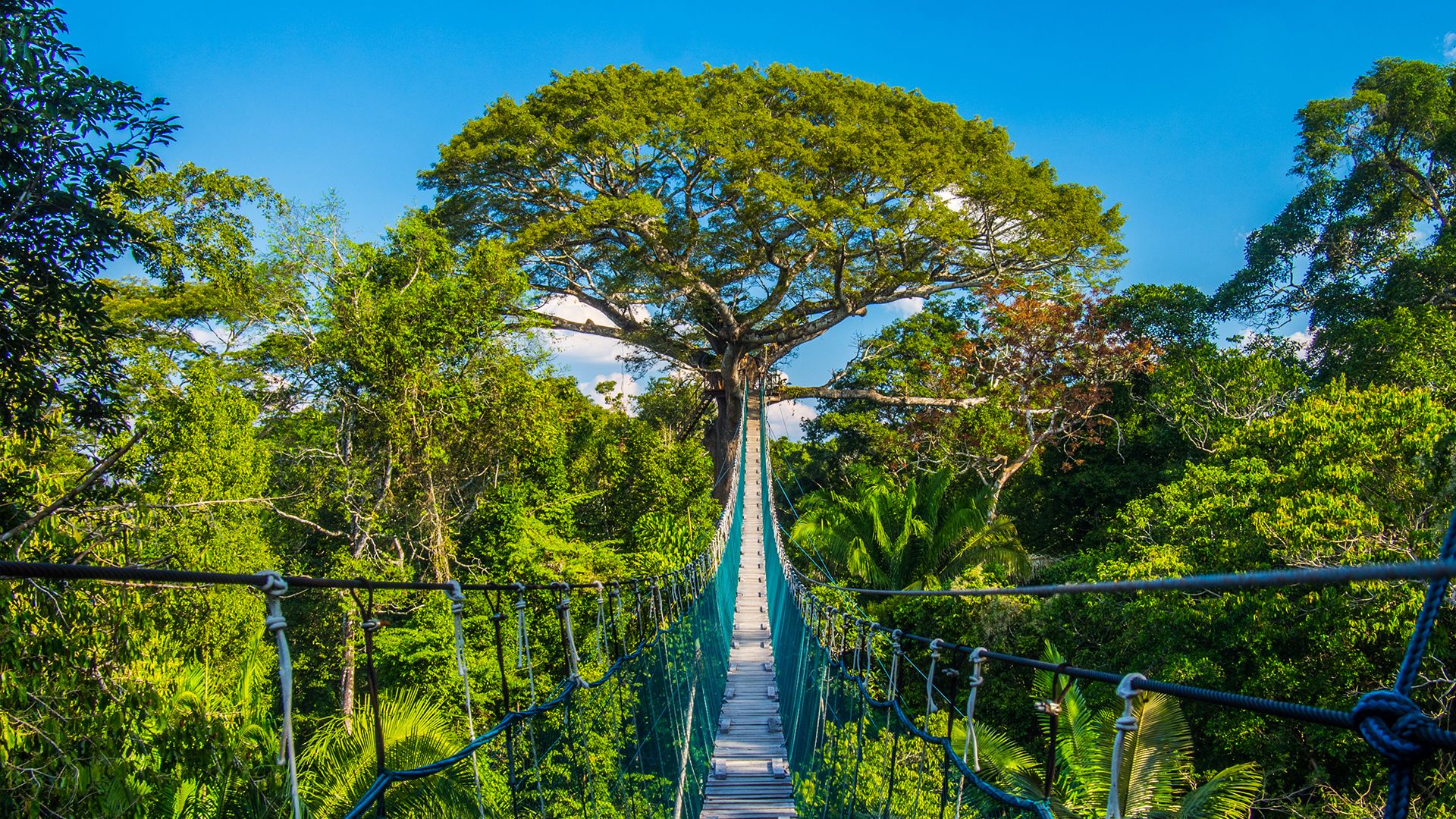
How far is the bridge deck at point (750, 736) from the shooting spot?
3812 mm

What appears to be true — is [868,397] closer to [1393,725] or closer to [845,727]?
[845,727]

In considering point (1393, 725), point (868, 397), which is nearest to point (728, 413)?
point (868, 397)

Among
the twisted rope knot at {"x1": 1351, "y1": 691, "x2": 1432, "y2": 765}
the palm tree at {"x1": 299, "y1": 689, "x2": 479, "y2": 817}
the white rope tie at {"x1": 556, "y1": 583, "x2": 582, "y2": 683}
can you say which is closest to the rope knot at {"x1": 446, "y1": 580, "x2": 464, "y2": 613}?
the white rope tie at {"x1": 556, "y1": 583, "x2": 582, "y2": 683}

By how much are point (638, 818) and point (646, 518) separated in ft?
16.6

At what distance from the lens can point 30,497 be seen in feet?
8.98

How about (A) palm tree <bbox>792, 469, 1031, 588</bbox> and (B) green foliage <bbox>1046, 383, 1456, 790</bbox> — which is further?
(A) palm tree <bbox>792, 469, 1031, 588</bbox>

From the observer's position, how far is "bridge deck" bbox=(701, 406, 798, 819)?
3.81 meters

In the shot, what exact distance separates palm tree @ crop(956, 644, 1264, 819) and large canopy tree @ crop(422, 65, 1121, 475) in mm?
5048

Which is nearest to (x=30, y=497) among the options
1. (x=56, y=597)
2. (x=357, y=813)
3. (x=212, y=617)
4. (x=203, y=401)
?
(x=56, y=597)

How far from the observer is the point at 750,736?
4.44 m

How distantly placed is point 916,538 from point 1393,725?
25.9 ft

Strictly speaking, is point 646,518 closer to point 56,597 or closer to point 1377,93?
point 56,597

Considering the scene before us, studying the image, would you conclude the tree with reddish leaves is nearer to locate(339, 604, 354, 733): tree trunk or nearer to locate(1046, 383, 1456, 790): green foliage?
locate(1046, 383, 1456, 790): green foliage

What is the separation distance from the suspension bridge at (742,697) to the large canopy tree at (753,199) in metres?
2.00
